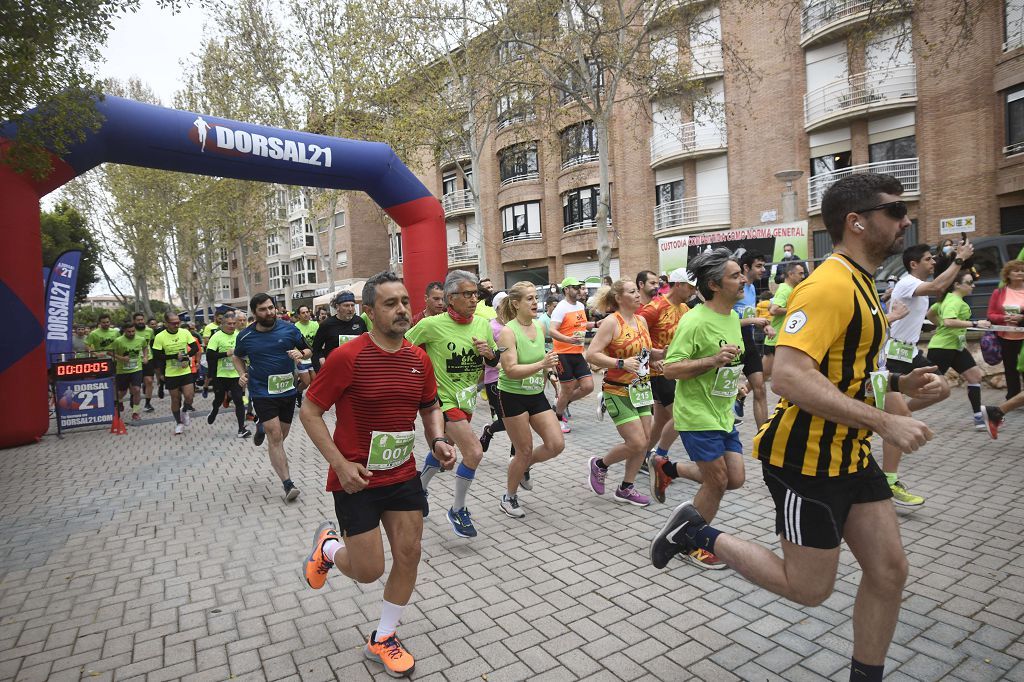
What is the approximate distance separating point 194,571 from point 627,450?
3.62 metres

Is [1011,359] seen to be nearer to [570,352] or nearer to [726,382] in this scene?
[570,352]

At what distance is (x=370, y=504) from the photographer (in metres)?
3.13

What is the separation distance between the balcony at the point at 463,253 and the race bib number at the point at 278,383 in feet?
111

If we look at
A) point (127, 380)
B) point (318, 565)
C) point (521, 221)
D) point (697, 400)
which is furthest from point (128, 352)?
point (521, 221)

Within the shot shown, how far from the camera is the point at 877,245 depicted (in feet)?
8.16

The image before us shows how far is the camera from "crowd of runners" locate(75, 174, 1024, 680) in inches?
94.7

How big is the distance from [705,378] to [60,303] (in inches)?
513

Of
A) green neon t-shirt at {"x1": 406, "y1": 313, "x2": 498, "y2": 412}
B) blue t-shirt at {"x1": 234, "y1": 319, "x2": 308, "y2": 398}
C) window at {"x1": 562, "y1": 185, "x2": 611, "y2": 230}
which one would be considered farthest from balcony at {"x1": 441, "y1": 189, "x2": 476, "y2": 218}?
green neon t-shirt at {"x1": 406, "y1": 313, "x2": 498, "y2": 412}

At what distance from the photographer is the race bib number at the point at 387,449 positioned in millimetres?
3129

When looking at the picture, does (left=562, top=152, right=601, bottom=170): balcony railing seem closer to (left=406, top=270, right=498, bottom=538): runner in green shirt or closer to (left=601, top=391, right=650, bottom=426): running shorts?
(left=601, top=391, right=650, bottom=426): running shorts

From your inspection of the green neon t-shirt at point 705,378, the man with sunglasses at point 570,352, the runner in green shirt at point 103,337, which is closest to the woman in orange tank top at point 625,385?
the green neon t-shirt at point 705,378

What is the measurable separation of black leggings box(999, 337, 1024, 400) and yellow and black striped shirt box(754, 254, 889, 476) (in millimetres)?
6605

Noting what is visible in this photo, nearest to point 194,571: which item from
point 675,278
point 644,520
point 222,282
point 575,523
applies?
point 575,523

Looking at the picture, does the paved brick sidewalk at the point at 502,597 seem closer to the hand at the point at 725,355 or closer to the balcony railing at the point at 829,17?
the hand at the point at 725,355
